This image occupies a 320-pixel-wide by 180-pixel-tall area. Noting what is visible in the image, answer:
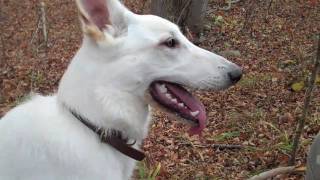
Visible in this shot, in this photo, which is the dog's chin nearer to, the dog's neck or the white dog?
the white dog

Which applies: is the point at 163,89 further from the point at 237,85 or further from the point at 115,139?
the point at 237,85

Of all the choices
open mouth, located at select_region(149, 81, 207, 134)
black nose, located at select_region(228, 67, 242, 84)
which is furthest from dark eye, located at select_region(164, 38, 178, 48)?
black nose, located at select_region(228, 67, 242, 84)

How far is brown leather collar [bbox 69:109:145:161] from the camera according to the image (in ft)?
10.1

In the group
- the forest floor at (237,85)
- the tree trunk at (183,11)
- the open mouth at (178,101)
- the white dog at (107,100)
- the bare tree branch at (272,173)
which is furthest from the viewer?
the tree trunk at (183,11)

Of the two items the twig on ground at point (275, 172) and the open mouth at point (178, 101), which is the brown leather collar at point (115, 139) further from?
the twig on ground at point (275, 172)

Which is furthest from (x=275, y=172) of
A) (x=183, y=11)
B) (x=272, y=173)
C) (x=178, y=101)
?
(x=183, y=11)

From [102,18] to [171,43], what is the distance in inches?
18.3

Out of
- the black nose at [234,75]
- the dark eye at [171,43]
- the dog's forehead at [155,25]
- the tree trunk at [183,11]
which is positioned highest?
the dog's forehead at [155,25]

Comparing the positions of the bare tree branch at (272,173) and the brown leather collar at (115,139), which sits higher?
the brown leather collar at (115,139)

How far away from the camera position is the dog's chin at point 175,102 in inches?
127

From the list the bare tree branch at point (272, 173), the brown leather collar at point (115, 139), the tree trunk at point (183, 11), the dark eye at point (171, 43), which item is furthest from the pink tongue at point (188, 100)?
the tree trunk at point (183, 11)

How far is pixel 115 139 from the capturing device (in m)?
3.15

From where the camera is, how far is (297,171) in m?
4.74

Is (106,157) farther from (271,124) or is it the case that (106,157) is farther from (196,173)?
(271,124)
